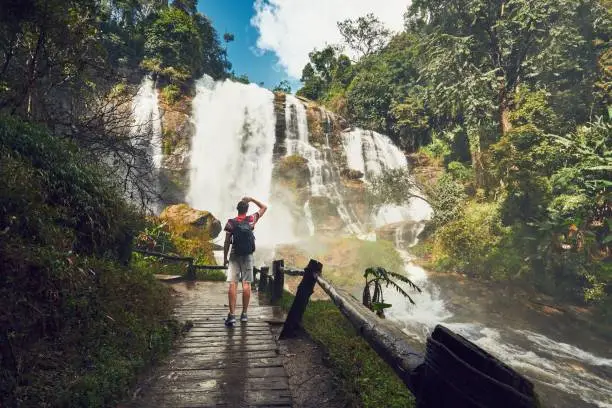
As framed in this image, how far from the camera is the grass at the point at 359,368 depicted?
3070 millimetres

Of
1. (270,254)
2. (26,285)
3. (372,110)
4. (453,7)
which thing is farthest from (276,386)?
(372,110)

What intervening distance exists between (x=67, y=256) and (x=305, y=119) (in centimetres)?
2832

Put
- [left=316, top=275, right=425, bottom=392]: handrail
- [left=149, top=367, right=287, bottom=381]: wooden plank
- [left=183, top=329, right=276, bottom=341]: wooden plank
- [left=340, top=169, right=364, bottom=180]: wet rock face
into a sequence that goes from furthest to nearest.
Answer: [left=340, top=169, right=364, bottom=180]: wet rock face, [left=183, top=329, right=276, bottom=341]: wooden plank, [left=149, top=367, right=287, bottom=381]: wooden plank, [left=316, top=275, right=425, bottom=392]: handrail

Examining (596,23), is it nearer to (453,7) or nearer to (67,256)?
(453,7)

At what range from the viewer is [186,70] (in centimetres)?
A: 3091

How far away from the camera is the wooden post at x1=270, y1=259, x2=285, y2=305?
7.46 metres

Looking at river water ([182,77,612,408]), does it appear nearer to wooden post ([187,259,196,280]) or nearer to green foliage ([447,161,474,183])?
green foliage ([447,161,474,183])

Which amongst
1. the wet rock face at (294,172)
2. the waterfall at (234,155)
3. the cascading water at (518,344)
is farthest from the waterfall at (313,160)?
the cascading water at (518,344)

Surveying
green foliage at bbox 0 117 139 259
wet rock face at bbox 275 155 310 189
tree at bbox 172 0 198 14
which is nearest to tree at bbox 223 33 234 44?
tree at bbox 172 0 198 14

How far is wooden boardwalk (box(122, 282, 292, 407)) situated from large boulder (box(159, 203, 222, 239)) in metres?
10.3

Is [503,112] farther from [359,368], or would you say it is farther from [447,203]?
[359,368]

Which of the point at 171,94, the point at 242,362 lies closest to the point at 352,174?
the point at 171,94

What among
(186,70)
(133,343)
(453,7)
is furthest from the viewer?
(186,70)

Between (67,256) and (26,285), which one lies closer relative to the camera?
(26,285)
